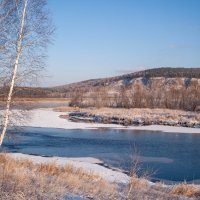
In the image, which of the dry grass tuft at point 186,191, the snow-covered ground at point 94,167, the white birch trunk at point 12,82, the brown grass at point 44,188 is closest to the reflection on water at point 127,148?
the snow-covered ground at point 94,167

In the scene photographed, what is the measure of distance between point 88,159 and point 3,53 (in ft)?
21.8

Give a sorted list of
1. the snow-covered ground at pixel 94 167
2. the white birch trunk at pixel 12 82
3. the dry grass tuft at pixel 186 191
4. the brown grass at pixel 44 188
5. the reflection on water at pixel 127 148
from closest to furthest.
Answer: the brown grass at pixel 44 188 → the dry grass tuft at pixel 186 191 → the white birch trunk at pixel 12 82 → the snow-covered ground at pixel 94 167 → the reflection on water at pixel 127 148

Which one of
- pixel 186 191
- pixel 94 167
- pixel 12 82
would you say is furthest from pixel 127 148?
pixel 186 191

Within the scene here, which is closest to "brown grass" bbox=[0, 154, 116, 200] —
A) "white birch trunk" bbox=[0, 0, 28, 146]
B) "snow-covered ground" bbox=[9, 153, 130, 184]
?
"white birch trunk" bbox=[0, 0, 28, 146]

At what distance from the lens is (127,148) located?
64.0 feet

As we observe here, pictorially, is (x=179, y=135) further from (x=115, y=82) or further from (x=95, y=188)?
(x=115, y=82)

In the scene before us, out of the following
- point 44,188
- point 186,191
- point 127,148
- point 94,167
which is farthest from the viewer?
point 127,148

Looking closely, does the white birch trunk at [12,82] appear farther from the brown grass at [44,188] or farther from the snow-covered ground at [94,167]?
the snow-covered ground at [94,167]

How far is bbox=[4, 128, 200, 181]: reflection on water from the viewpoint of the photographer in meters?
14.9

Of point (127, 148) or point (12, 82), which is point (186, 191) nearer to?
point (12, 82)

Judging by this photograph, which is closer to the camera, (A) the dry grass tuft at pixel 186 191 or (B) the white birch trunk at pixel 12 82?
(A) the dry grass tuft at pixel 186 191

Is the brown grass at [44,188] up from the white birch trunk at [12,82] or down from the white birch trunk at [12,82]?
down

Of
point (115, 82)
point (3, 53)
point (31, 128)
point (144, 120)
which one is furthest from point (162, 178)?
point (115, 82)

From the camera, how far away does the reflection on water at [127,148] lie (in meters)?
14.9
